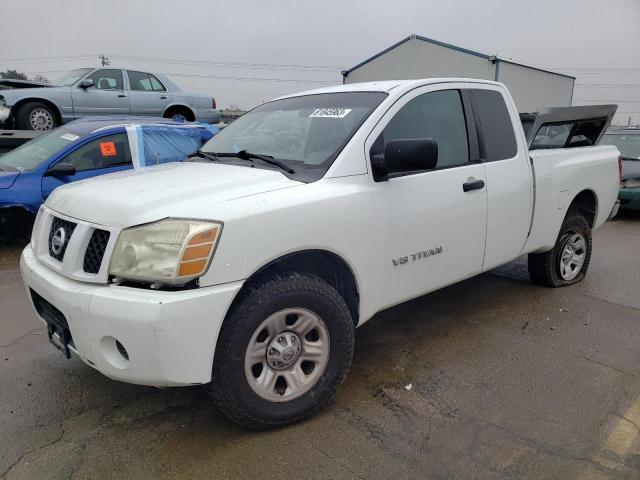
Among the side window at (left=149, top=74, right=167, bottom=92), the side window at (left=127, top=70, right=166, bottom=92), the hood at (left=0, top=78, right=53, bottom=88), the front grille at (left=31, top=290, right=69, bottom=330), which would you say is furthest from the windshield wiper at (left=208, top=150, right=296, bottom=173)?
the side window at (left=149, top=74, right=167, bottom=92)

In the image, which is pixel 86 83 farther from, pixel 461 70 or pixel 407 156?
pixel 461 70

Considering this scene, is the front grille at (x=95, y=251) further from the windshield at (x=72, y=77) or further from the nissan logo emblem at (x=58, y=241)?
the windshield at (x=72, y=77)

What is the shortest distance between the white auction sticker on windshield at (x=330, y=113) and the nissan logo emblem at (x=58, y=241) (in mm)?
1685

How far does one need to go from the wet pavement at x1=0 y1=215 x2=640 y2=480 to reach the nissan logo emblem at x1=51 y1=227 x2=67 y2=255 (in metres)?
0.93

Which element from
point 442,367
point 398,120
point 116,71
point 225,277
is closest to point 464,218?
point 398,120

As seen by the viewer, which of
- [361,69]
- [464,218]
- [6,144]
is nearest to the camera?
[464,218]

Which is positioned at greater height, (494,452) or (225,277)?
(225,277)

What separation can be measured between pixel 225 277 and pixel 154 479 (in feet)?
3.19

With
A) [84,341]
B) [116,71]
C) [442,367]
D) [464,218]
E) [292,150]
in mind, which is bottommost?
[442,367]

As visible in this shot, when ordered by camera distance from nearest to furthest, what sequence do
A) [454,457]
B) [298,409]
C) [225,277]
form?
[225,277]
[454,457]
[298,409]

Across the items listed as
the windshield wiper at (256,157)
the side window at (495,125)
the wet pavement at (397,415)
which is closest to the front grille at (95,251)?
the wet pavement at (397,415)

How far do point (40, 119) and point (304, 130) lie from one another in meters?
8.62

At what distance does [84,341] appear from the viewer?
2309 millimetres

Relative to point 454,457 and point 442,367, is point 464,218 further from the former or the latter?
point 454,457
